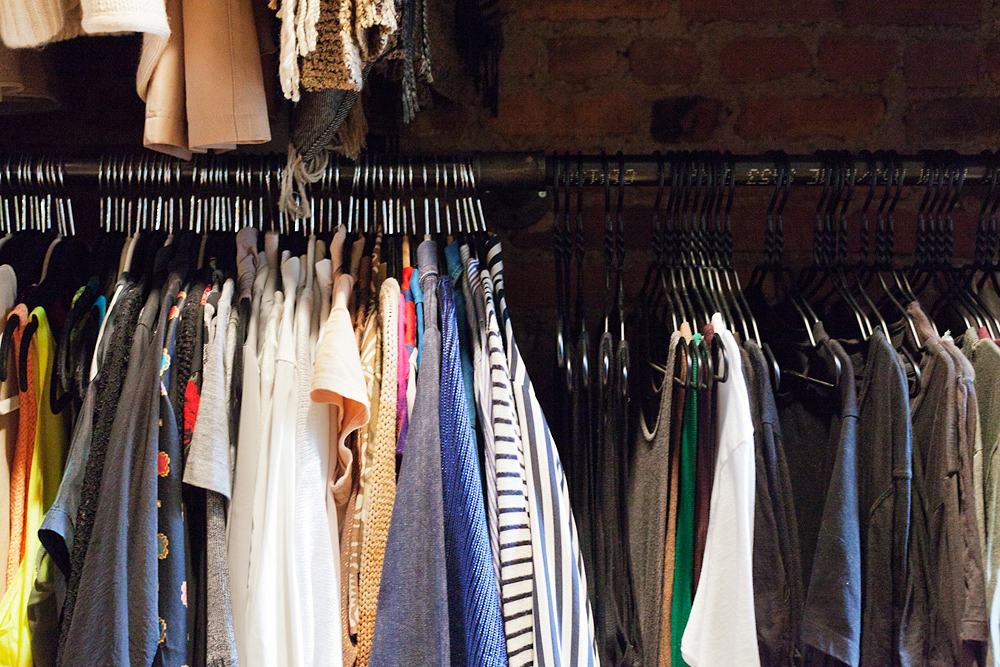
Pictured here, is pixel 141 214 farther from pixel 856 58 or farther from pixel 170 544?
pixel 856 58

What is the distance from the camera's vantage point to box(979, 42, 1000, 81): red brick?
1.28 meters

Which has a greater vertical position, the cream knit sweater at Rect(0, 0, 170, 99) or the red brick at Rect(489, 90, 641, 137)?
the red brick at Rect(489, 90, 641, 137)

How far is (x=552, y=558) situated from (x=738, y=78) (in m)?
0.91

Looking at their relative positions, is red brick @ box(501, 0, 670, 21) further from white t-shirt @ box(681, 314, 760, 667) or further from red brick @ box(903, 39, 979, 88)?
white t-shirt @ box(681, 314, 760, 667)

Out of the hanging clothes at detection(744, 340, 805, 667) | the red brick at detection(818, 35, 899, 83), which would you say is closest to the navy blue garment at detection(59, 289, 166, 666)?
the hanging clothes at detection(744, 340, 805, 667)

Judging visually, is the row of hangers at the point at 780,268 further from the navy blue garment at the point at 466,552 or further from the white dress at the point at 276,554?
the white dress at the point at 276,554

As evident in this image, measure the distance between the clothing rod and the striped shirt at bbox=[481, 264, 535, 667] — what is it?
28 centimetres

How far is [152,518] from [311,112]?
0.47m

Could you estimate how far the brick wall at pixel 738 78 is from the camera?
4.18 ft

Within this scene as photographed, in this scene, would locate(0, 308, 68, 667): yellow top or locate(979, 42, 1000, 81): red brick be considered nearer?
locate(0, 308, 68, 667): yellow top

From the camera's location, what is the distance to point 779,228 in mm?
1013

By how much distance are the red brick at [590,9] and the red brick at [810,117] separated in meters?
0.23

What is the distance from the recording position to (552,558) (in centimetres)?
80

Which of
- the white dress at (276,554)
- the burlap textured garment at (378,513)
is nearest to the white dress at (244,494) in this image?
the white dress at (276,554)
